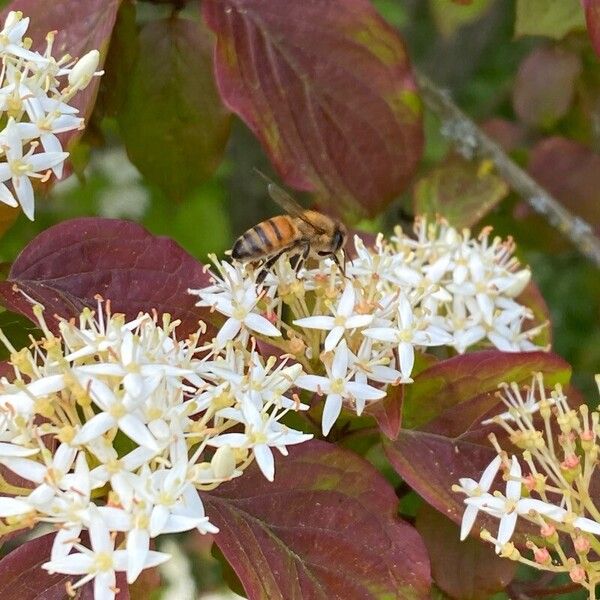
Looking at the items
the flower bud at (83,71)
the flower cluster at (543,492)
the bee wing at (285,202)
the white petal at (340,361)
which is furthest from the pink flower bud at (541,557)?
the flower bud at (83,71)

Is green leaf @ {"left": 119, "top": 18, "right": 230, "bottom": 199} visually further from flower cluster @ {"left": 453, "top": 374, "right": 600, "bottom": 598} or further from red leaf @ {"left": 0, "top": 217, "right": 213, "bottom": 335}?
flower cluster @ {"left": 453, "top": 374, "right": 600, "bottom": 598}

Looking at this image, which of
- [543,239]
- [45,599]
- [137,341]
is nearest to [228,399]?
[137,341]

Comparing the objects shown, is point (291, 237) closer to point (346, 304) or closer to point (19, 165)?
point (346, 304)

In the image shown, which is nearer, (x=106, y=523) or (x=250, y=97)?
(x=106, y=523)

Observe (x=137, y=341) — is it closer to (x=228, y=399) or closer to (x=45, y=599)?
(x=228, y=399)

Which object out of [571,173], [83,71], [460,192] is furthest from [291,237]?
[571,173]

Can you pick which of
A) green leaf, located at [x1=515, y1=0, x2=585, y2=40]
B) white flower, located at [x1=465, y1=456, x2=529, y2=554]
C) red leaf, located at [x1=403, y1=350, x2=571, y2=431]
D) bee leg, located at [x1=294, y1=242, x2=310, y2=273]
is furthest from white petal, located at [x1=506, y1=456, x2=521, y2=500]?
green leaf, located at [x1=515, y1=0, x2=585, y2=40]
